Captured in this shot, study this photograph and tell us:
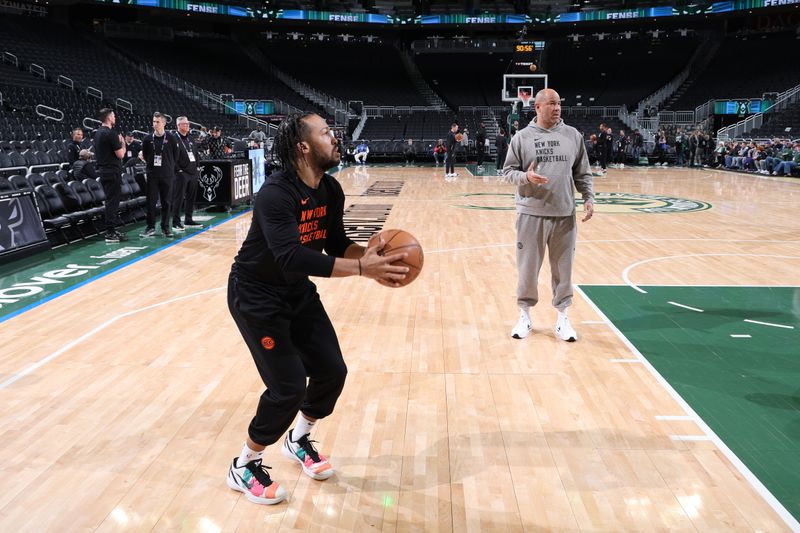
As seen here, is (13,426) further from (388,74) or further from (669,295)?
(388,74)

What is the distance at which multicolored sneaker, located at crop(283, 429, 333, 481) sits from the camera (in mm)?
3299

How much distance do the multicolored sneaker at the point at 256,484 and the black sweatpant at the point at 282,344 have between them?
16cm

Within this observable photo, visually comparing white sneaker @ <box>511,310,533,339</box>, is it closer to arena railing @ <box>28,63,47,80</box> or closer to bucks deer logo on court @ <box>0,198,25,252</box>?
bucks deer logo on court @ <box>0,198,25,252</box>

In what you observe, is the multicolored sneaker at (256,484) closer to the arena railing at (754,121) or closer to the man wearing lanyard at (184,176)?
the man wearing lanyard at (184,176)

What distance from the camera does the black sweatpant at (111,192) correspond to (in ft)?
30.9

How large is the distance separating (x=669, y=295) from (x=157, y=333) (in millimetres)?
4525

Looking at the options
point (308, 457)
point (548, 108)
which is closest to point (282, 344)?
point (308, 457)

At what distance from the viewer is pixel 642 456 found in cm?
349

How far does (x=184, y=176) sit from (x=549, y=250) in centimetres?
673

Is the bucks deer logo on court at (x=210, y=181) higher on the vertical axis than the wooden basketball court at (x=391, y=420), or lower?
higher

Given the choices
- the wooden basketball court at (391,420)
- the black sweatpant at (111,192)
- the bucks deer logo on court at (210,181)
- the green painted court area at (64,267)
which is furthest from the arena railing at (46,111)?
the wooden basketball court at (391,420)

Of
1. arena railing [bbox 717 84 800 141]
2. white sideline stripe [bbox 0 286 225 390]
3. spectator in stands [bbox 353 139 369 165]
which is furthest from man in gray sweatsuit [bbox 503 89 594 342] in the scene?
arena railing [bbox 717 84 800 141]

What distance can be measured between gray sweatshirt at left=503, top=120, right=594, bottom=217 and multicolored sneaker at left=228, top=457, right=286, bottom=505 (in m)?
2.85

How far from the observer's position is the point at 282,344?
9.70 ft
